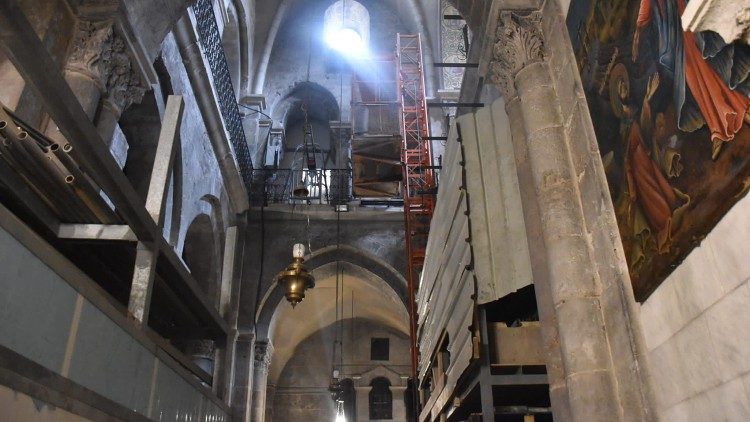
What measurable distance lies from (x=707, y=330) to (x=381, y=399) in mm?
15559

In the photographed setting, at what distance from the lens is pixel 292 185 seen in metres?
15.8

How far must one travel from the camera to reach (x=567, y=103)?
15.3ft

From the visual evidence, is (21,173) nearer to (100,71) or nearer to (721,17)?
(100,71)

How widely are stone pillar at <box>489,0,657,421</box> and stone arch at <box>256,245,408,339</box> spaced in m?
8.00

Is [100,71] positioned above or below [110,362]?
above

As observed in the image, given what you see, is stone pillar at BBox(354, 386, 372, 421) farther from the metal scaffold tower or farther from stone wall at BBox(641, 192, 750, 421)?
stone wall at BBox(641, 192, 750, 421)

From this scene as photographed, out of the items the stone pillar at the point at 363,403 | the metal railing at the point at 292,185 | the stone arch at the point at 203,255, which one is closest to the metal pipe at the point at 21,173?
the stone arch at the point at 203,255

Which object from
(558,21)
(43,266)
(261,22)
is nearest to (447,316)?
(558,21)

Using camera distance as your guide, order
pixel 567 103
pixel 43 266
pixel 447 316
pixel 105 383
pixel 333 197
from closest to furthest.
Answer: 1. pixel 43 266
2. pixel 105 383
3. pixel 567 103
4. pixel 447 316
5. pixel 333 197

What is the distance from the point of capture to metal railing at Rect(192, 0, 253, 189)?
9.96 m

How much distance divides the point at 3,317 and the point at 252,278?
1003cm

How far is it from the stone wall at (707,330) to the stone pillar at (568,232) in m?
0.31

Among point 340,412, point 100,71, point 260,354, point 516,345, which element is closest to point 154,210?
point 100,71

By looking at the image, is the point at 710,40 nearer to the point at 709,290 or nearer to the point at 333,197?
the point at 709,290
